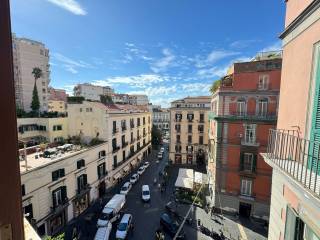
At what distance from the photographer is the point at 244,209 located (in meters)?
20.3

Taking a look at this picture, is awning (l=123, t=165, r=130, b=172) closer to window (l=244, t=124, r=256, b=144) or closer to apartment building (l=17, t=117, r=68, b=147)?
apartment building (l=17, t=117, r=68, b=147)

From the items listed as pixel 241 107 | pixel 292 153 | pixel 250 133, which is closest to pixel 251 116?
pixel 241 107

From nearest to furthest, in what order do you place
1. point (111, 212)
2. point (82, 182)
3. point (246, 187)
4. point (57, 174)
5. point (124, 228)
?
point (57, 174)
point (124, 228)
point (111, 212)
point (246, 187)
point (82, 182)

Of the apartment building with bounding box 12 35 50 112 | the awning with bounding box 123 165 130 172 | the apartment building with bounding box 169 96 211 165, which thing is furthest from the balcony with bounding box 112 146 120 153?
the apartment building with bounding box 12 35 50 112

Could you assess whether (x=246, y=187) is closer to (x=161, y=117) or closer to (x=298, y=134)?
(x=298, y=134)

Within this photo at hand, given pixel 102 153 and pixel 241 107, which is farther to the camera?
pixel 102 153

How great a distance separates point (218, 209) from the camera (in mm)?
21078

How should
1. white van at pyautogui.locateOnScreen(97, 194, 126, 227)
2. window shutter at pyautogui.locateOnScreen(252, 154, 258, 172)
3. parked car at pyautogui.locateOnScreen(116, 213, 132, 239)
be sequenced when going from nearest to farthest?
parked car at pyautogui.locateOnScreen(116, 213, 132, 239) < white van at pyautogui.locateOnScreen(97, 194, 126, 227) < window shutter at pyautogui.locateOnScreen(252, 154, 258, 172)

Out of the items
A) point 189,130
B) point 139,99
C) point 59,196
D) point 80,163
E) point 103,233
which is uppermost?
point 139,99

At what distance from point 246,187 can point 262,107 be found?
8.46 metres

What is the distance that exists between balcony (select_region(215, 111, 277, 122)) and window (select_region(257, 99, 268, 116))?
0.10 m

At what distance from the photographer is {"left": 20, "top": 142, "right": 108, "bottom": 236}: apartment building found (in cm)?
1492

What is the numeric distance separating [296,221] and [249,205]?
1771 cm


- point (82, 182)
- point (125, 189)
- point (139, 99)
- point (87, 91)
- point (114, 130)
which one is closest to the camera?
point (82, 182)
